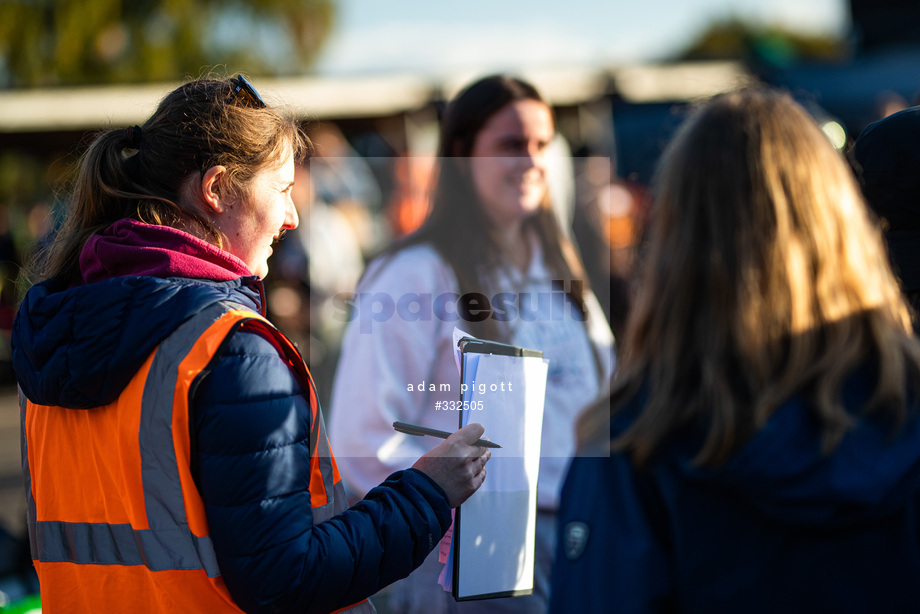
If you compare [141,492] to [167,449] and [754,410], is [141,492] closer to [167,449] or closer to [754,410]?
[167,449]

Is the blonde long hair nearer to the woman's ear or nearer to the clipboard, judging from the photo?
the clipboard

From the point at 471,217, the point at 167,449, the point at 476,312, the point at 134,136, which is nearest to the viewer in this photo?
the point at 167,449

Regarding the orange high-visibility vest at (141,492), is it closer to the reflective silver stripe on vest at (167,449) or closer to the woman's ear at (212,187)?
the reflective silver stripe on vest at (167,449)

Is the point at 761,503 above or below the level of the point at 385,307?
below

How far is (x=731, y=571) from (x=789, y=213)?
50 centimetres

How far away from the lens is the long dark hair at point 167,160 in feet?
4.50

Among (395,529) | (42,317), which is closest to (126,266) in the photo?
(42,317)

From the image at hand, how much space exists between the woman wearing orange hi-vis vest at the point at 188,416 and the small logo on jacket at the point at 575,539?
264 mm

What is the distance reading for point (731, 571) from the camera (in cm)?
106

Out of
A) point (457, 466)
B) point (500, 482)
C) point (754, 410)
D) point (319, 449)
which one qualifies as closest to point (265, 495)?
point (319, 449)

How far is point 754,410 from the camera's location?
1056 mm

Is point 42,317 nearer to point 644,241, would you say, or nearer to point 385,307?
point 385,307

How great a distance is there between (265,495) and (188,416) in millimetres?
157

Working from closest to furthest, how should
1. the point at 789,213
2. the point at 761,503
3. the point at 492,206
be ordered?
the point at 761,503
the point at 789,213
the point at 492,206
